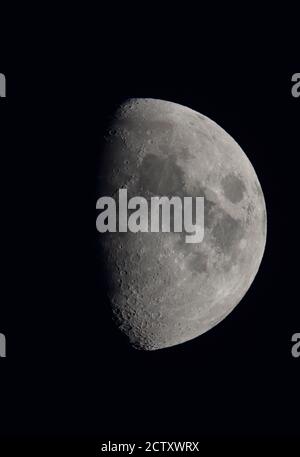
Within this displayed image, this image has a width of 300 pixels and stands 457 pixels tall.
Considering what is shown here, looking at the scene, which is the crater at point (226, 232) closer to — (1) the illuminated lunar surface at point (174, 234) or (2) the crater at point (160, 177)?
(1) the illuminated lunar surface at point (174, 234)

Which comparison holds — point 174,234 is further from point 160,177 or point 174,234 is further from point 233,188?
point 233,188

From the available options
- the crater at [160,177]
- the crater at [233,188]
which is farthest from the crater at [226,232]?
the crater at [160,177]

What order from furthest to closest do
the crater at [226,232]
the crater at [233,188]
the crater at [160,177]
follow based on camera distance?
the crater at [233,188] → the crater at [226,232] → the crater at [160,177]

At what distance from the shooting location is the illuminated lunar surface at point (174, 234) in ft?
24.9

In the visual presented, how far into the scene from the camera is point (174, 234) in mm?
7547

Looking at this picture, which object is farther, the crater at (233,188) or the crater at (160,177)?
the crater at (233,188)

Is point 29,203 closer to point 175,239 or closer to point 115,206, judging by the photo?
point 115,206

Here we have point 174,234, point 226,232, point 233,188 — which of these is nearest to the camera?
point 174,234

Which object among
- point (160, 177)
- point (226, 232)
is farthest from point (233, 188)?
point (160, 177)

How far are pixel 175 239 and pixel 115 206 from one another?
2.52 feet

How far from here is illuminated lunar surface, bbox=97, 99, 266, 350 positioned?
759 cm

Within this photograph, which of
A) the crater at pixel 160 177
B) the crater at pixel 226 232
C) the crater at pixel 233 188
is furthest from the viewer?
the crater at pixel 233 188

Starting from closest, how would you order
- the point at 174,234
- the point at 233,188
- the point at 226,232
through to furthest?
1. the point at 174,234
2. the point at 226,232
3. the point at 233,188

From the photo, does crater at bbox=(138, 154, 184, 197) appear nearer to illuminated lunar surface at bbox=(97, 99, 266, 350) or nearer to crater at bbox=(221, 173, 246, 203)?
illuminated lunar surface at bbox=(97, 99, 266, 350)
